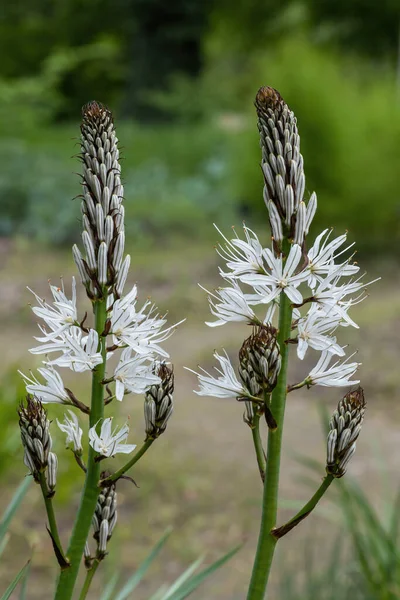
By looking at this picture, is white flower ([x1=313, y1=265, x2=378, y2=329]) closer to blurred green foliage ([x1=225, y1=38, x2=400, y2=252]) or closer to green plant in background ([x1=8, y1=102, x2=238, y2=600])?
green plant in background ([x1=8, y1=102, x2=238, y2=600])

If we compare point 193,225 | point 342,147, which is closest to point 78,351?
point 342,147

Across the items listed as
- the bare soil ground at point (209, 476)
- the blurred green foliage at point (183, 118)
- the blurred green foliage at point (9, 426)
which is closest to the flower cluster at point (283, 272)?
the bare soil ground at point (209, 476)

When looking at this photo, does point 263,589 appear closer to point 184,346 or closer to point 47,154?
point 184,346

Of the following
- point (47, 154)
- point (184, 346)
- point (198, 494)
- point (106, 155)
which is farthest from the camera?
point (47, 154)

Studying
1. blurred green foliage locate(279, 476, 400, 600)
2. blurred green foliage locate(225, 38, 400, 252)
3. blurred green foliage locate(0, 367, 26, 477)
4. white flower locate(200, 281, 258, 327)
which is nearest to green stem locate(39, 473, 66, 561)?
white flower locate(200, 281, 258, 327)

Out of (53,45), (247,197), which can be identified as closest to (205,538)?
(247,197)
